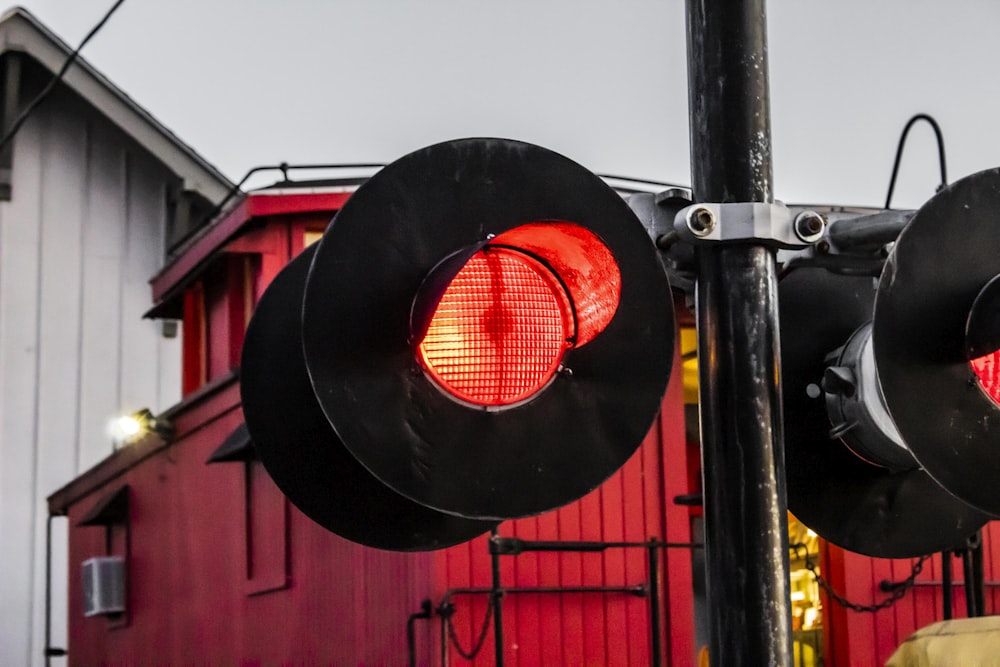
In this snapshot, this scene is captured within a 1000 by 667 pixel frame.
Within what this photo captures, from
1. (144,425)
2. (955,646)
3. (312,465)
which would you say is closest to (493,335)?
(312,465)

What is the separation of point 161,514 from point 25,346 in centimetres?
497

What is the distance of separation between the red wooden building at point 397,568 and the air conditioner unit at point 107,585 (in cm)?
140

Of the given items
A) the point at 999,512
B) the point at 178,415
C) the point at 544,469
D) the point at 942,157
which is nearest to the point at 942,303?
the point at 999,512

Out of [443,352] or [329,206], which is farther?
[329,206]

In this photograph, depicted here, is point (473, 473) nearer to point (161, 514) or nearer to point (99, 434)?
point (161, 514)

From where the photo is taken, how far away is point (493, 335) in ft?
6.14

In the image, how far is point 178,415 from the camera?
36.7ft

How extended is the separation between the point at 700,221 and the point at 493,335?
35 centimetres

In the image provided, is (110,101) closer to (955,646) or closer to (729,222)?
(955,646)

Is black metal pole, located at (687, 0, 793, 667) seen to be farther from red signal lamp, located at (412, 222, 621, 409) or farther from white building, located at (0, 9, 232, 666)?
white building, located at (0, 9, 232, 666)

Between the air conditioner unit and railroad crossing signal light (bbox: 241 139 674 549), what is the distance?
1179cm

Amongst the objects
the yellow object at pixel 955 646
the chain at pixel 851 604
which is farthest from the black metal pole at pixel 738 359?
the chain at pixel 851 604

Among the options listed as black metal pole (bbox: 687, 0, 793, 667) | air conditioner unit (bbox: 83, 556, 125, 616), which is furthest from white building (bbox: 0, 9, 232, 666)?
black metal pole (bbox: 687, 0, 793, 667)

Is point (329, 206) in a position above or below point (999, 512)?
above
